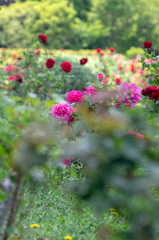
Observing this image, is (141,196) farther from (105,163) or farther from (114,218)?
(114,218)

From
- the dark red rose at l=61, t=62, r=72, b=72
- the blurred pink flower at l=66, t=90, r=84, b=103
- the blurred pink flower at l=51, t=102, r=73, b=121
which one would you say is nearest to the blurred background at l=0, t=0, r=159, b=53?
the dark red rose at l=61, t=62, r=72, b=72

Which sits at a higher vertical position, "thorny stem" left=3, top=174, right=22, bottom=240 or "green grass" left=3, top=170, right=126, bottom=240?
"thorny stem" left=3, top=174, right=22, bottom=240

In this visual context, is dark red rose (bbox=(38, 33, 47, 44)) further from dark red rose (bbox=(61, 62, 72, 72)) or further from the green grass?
the green grass

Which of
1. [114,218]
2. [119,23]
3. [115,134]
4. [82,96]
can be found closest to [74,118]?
[82,96]

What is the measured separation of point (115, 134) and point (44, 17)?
16.4 m

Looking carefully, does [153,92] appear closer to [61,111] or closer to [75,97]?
[75,97]

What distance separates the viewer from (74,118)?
105 inches

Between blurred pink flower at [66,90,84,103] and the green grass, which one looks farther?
blurred pink flower at [66,90,84,103]

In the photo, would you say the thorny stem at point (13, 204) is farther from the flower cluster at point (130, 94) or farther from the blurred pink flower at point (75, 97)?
the flower cluster at point (130, 94)

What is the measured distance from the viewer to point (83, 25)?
17375mm

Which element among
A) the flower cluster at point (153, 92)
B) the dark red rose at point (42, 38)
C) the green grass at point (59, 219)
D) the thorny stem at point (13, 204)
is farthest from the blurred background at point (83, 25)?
the thorny stem at point (13, 204)

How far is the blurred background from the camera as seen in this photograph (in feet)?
53.3

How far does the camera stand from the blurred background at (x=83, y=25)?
16.2m

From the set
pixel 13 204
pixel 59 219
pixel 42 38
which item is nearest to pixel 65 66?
pixel 42 38
